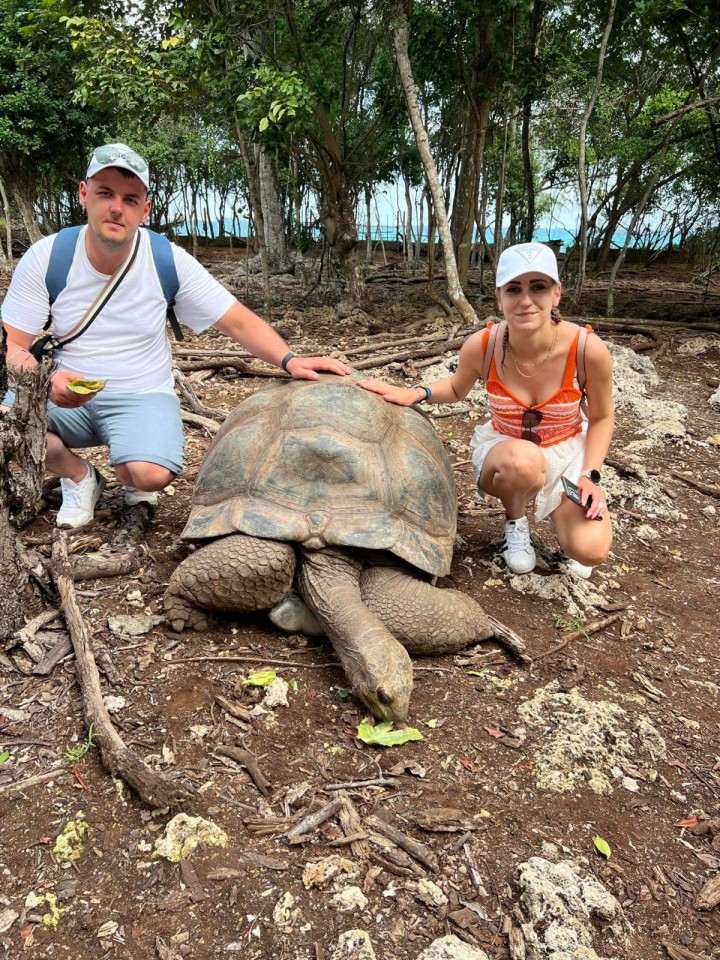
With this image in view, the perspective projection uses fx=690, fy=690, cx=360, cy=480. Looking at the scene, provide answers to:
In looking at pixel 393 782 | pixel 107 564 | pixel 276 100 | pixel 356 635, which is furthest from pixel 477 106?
pixel 393 782

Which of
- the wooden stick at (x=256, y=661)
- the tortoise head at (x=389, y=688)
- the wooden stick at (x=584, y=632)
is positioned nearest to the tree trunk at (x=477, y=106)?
the wooden stick at (x=584, y=632)

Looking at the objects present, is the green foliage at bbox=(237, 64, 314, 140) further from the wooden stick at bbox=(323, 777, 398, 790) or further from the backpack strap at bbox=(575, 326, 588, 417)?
the wooden stick at bbox=(323, 777, 398, 790)

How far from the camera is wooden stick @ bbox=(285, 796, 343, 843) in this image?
1.71 meters

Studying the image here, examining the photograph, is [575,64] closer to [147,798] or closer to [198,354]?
[198,354]

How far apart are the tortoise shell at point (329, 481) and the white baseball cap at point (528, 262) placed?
698 mm

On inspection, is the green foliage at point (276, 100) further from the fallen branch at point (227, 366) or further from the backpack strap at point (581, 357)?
the backpack strap at point (581, 357)

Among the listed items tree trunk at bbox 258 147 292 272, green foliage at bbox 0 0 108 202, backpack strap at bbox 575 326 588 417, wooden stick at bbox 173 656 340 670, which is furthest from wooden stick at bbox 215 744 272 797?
green foliage at bbox 0 0 108 202

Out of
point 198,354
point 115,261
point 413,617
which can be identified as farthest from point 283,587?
point 198,354

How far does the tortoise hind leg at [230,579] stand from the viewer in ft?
7.54

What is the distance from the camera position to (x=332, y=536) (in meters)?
2.31

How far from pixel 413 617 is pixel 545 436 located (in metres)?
1.09

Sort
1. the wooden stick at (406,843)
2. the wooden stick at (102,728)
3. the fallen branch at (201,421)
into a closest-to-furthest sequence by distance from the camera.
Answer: the wooden stick at (406,843) < the wooden stick at (102,728) < the fallen branch at (201,421)

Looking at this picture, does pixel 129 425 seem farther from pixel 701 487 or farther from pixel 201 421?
pixel 701 487

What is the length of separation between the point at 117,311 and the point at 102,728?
1764 millimetres
